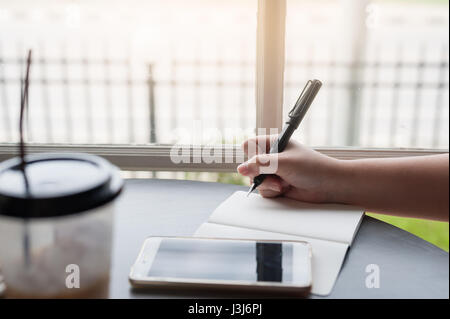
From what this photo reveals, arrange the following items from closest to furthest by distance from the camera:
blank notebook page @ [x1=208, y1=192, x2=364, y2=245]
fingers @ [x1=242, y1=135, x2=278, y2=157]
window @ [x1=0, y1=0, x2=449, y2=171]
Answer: blank notebook page @ [x1=208, y1=192, x2=364, y2=245] → fingers @ [x1=242, y1=135, x2=278, y2=157] → window @ [x1=0, y1=0, x2=449, y2=171]

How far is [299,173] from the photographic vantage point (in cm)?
83

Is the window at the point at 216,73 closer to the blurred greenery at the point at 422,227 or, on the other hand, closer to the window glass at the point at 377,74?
the window glass at the point at 377,74

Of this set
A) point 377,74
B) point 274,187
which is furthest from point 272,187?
point 377,74

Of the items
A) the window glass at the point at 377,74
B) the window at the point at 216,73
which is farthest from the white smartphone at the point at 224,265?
the window glass at the point at 377,74

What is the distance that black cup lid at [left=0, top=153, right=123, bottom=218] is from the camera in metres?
0.42

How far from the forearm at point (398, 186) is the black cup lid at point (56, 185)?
1.57 feet

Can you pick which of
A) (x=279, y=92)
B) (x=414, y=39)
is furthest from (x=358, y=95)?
(x=414, y=39)

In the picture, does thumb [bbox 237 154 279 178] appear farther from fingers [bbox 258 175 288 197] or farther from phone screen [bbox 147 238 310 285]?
phone screen [bbox 147 238 310 285]

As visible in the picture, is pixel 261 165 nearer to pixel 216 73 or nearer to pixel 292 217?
pixel 292 217

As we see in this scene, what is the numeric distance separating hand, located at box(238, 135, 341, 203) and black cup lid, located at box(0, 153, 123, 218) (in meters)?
0.41

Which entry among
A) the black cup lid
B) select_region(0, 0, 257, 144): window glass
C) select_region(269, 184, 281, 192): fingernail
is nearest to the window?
A: select_region(0, 0, 257, 144): window glass
